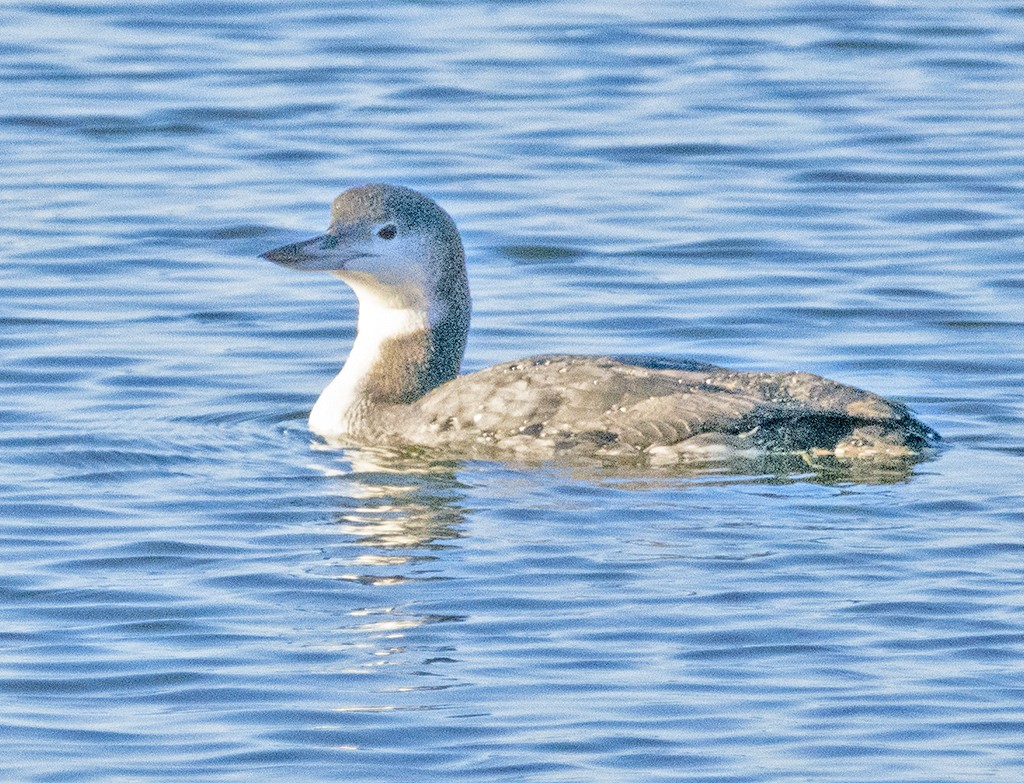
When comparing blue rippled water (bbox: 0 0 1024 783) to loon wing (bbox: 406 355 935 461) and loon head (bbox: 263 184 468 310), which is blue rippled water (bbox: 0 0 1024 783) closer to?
loon wing (bbox: 406 355 935 461)

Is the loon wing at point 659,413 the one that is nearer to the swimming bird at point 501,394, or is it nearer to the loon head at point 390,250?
the swimming bird at point 501,394

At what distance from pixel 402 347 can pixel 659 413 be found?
1.29 meters

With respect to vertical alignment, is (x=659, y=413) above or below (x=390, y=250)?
below

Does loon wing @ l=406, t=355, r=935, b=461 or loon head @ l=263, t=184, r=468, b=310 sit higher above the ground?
loon head @ l=263, t=184, r=468, b=310

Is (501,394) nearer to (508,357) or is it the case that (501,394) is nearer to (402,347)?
(402,347)

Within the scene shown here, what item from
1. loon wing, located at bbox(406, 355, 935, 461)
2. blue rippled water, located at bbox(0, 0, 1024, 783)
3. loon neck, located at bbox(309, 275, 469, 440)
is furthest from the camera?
loon neck, located at bbox(309, 275, 469, 440)

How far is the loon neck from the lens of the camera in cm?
944

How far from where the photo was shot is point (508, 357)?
10.5m

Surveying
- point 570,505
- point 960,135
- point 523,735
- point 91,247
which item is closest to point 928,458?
point 570,505

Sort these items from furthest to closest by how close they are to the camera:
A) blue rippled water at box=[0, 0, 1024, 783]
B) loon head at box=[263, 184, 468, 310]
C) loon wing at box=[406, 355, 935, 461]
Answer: loon head at box=[263, 184, 468, 310], loon wing at box=[406, 355, 935, 461], blue rippled water at box=[0, 0, 1024, 783]

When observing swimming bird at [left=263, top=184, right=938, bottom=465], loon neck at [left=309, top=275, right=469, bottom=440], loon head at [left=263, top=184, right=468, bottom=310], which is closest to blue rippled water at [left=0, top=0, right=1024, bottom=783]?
swimming bird at [left=263, top=184, right=938, bottom=465]

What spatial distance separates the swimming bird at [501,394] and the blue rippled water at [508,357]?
0.16 m

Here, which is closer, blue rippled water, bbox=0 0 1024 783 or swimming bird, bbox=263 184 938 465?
blue rippled water, bbox=0 0 1024 783

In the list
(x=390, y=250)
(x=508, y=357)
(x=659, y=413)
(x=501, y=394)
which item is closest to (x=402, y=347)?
(x=390, y=250)
